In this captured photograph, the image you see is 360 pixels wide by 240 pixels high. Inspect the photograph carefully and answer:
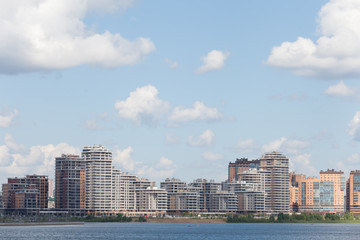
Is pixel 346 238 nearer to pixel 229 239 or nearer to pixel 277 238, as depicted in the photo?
pixel 277 238

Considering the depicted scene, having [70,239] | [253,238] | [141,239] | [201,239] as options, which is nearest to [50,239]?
[70,239]

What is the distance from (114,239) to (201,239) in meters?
21.9

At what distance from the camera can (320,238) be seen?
195 metres

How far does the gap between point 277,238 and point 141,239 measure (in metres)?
35.3

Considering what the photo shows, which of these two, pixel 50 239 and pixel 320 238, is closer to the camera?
pixel 50 239

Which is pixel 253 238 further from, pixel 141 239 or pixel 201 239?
pixel 141 239

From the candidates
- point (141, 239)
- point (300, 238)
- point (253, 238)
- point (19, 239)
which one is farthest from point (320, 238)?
point (19, 239)

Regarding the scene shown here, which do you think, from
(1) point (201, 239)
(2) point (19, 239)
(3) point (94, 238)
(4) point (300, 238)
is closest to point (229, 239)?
(1) point (201, 239)

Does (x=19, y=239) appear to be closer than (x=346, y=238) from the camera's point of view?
Yes

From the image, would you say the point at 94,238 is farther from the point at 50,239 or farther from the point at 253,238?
the point at 253,238

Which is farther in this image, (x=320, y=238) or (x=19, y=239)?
(x=320, y=238)

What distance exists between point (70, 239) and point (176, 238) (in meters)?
28.2

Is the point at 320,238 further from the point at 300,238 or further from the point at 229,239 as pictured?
the point at 229,239

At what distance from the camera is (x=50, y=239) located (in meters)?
179
